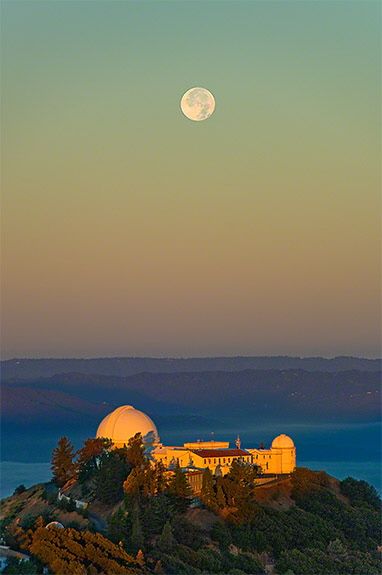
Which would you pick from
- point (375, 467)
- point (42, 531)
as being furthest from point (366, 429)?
point (42, 531)

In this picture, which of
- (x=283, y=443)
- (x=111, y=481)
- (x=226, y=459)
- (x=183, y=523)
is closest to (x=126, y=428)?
(x=226, y=459)

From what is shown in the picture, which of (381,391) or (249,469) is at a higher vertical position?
(381,391)

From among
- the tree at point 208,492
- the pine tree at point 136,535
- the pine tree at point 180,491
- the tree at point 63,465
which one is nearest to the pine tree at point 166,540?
the pine tree at point 136,535

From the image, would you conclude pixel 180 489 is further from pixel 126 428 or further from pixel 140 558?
pixel 126 428

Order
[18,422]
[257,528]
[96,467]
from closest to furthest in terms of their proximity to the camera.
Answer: [257,528], [96,467], [18,422]

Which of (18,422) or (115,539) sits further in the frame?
(18,422)

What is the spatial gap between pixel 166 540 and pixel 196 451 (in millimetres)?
7059

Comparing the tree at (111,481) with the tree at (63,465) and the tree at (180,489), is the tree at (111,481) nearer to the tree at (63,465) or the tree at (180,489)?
the tree at (180,489)

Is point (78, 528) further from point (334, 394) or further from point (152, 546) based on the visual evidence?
point (334, 394)

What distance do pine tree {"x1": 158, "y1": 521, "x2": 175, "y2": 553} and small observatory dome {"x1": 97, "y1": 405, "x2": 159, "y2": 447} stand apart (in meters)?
7.42

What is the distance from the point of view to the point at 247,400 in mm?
105375

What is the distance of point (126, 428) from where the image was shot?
132 feet

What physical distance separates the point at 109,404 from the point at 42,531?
227ft

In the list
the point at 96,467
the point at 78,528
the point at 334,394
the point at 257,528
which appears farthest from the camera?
the point at 334,394
